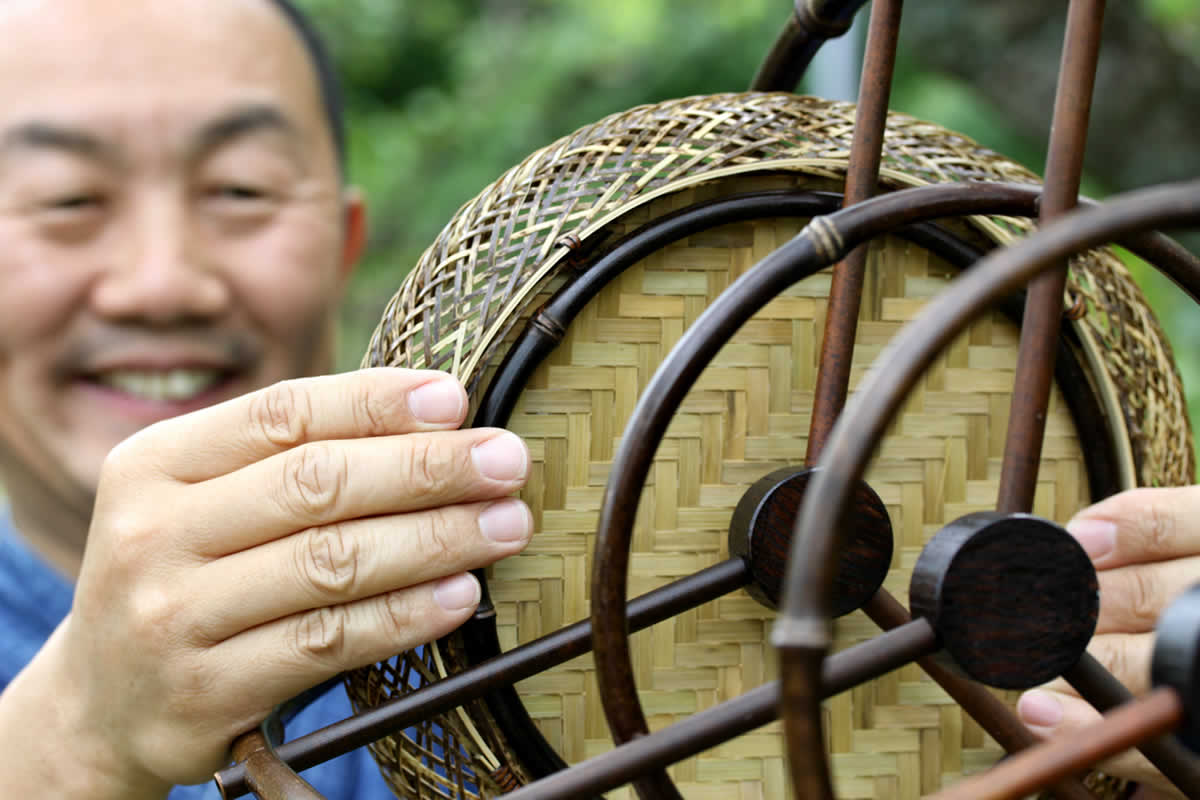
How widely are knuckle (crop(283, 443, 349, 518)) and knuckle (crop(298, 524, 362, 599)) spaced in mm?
10

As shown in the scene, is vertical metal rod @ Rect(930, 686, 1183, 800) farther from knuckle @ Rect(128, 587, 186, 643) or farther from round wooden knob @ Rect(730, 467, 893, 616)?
knuckle @ Rect(128, 587, 186, 643)

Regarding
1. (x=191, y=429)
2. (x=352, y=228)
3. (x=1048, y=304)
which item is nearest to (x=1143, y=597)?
(x=1048, y=304)

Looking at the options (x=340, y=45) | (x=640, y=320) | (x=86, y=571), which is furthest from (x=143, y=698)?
(x=340, y=45)

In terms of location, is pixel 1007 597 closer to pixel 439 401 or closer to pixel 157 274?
pixel 439 401

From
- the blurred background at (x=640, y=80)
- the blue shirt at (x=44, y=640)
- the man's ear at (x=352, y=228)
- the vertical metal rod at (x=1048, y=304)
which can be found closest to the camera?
the vertical metal rod at (x=1048, y=304)

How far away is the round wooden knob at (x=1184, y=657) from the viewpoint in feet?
0.62

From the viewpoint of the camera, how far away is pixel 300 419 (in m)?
0.37

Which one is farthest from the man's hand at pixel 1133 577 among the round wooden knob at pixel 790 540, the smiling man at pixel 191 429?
the smiling man at pixel 191 429

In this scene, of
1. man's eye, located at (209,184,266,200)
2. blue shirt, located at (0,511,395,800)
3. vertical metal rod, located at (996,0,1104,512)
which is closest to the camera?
vertical metal rod, located at (996,0,1104,512)

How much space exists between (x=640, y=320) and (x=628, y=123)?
0.08 m

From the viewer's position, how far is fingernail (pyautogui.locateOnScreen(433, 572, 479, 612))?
1.15ft

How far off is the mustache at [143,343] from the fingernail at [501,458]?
0.61 meters

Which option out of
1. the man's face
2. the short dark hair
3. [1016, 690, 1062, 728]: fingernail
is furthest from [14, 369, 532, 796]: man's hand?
the short dark hair

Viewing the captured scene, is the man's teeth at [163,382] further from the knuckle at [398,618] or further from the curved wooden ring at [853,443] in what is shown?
the curved wooden ring at [853,443]
